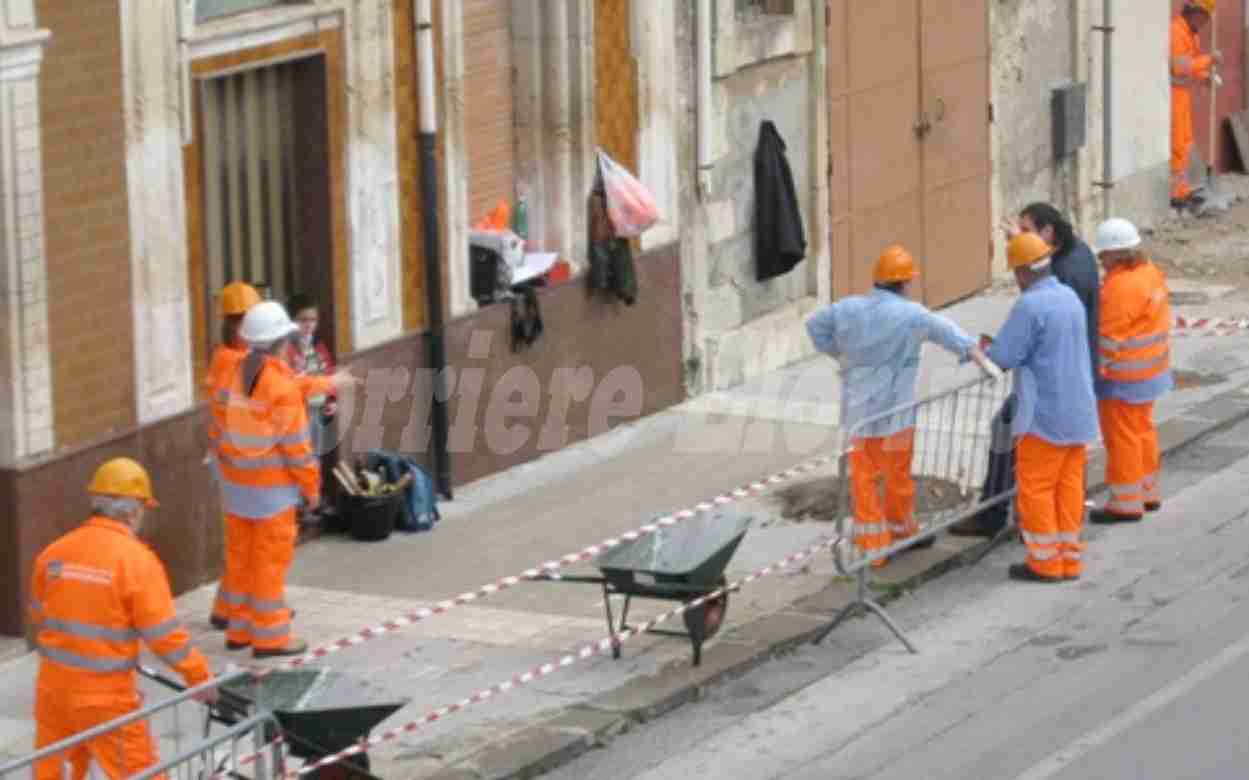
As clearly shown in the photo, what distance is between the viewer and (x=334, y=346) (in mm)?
17328

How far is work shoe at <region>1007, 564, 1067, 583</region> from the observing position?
1599 centimetres

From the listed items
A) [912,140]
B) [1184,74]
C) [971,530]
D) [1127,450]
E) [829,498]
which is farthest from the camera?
[1184,74]

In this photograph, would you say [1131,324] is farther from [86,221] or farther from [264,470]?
[86,221]

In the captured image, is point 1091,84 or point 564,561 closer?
point 564,561

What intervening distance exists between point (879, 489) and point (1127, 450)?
6.56ft

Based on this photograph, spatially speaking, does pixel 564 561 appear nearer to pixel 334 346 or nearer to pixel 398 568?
pixel 398 568

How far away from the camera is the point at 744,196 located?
69.0 feet

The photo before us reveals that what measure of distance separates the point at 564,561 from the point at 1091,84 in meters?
11.6

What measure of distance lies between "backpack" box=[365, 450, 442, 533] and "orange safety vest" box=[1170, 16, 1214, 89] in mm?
12091

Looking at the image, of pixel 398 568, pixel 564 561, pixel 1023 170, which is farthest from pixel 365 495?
pixel 1023 170

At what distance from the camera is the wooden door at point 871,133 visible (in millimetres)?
21953

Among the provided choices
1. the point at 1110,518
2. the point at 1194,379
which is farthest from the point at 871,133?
the point at 1110,518

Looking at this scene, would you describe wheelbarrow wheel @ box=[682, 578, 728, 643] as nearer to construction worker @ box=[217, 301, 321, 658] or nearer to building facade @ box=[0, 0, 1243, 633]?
construction worker @ box=[217, 301, 321, 658]

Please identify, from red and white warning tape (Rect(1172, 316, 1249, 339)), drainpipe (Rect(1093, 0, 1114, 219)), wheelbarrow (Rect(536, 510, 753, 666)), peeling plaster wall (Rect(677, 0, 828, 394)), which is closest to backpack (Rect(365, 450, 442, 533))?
wheelbarrow (Rect(536, 510, 753, 666))
